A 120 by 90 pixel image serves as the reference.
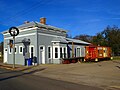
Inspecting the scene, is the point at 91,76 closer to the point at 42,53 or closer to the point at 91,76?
the point at 91,76

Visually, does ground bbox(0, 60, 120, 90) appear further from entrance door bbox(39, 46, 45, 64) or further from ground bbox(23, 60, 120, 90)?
entrance door bbox(39, 46, 45, 64)

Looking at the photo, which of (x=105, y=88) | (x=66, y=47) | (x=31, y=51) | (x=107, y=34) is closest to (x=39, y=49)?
(x=31, y=51)

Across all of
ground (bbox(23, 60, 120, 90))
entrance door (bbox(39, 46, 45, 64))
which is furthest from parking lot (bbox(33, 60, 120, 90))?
entrance door (bbox(39, 46, 45, 64))

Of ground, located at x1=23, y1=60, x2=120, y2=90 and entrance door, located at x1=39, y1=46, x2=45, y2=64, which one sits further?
entrance door, located at x1=39, y1=46, x2=45, y2=64

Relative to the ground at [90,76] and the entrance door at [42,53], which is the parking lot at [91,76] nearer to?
the ground at [90,76]

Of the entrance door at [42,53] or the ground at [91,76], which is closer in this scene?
the ground at [91,76]

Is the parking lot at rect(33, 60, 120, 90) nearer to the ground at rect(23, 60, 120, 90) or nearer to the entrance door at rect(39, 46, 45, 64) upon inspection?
the ground at rect(23, 60, 120, 90)

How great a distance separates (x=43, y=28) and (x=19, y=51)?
5608 millimetres

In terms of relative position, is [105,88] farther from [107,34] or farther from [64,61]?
[107,34]

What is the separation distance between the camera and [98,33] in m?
67.8

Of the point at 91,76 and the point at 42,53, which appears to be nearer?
the point at 91,76

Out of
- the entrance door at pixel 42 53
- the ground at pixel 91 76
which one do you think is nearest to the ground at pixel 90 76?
the ground at pixel 91 76

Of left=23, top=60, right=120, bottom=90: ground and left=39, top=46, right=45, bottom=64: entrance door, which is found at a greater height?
left=39, top=46, right=45, bottom=64: entrance door

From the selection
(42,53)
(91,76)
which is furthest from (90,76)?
(42,53)
